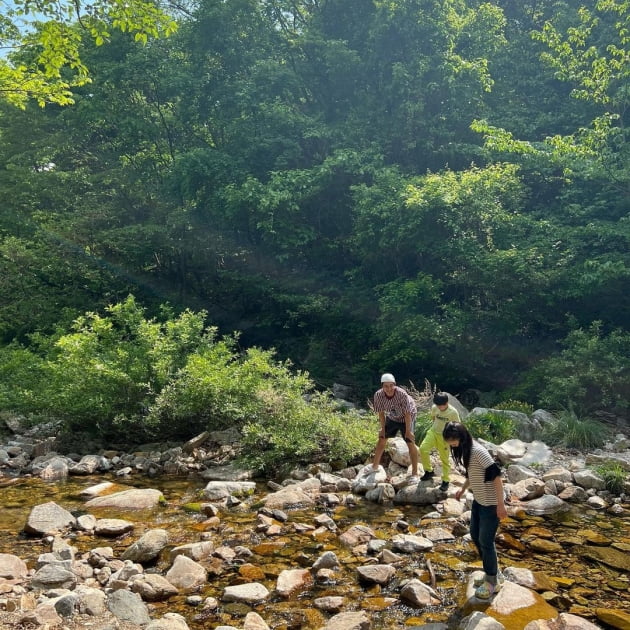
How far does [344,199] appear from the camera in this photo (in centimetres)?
1828

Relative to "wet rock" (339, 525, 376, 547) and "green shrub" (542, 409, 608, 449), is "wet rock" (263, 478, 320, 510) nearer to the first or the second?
"wet rock" (339, 525, 376, 547)

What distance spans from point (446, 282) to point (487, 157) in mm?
4745

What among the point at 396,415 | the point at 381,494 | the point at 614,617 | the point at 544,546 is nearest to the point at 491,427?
the point at 396,415

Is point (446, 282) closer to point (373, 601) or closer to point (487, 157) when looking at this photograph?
point (487, 157)

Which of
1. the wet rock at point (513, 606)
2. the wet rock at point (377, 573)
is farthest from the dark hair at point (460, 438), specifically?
the wet rock at point (377, 573)

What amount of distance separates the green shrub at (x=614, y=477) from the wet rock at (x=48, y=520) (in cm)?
730

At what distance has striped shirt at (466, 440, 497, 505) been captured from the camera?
439 centimetres

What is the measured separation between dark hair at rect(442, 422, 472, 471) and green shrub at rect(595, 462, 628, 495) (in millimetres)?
4410

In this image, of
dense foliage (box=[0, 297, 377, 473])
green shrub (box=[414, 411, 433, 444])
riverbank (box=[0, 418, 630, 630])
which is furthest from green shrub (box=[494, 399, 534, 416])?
dense foliage (box=[0, 297, 377, 473])

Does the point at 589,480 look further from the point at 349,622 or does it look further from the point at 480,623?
the point at 349,622

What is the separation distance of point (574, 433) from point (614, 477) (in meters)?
2.77

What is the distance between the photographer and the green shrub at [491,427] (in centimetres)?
998

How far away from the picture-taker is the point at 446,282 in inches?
595

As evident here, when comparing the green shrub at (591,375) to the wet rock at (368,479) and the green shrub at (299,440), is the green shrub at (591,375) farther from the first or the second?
the wet rock at (368,479)
